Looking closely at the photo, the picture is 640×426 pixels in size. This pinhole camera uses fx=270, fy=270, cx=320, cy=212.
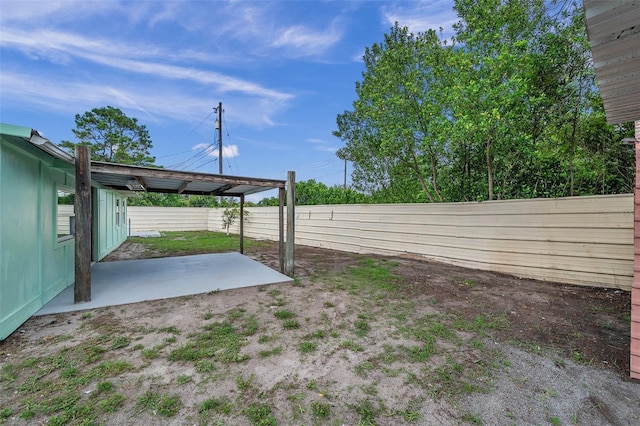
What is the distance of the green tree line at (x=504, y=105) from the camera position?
5148 mm

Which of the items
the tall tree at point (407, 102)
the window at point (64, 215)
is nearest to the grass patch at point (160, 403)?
the window at point (64, 215)

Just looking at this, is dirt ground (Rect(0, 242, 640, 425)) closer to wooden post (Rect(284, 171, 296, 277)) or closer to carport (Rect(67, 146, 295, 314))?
carport (Rect(67, 146, 295, 314))

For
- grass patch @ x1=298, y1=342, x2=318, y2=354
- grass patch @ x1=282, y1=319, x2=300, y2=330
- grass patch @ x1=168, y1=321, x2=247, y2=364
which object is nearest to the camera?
grass patch @ x1=168, y1=321, x2=247, y2=364

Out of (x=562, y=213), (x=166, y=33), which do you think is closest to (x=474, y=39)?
(x=562, y=213)

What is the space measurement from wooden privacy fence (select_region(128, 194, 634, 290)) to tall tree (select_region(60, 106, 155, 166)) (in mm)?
14776

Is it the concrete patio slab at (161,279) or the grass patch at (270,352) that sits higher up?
the concrete patio slab at (161,279)

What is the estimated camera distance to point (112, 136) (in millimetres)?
17031

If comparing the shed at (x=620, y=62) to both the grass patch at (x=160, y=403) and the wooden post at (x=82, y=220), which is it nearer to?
the grass patch at (x=160, y=403)

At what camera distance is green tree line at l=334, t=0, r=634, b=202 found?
16.9 ft

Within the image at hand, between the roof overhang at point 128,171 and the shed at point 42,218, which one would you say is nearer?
the roof overhang at point 128,171

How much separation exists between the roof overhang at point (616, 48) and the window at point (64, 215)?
631cm

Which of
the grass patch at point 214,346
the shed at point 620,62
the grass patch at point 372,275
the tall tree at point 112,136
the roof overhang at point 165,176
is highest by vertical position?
the tall tree at point 112,136

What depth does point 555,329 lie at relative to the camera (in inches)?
121

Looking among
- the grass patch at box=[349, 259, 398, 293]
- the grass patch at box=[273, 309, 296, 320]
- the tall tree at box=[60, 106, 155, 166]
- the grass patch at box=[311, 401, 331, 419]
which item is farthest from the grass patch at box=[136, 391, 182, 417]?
the tall tree at box=[60, 106, 155, 166]
